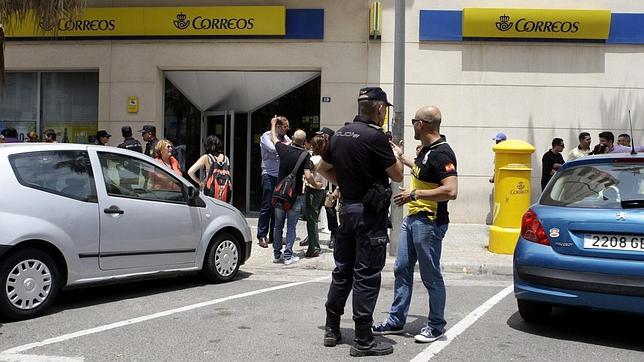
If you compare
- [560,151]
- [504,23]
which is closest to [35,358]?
[560,151]

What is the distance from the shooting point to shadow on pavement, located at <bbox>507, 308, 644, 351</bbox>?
5094mm

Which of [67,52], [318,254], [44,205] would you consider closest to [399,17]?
[318,254]

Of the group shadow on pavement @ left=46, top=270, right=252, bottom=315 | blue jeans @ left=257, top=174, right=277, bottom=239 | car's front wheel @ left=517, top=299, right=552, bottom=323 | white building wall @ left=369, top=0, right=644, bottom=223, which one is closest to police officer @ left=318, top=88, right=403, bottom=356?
car's front wheel @ left=517, top=299, right=552, bottom=323

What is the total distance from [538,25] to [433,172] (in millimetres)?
8935

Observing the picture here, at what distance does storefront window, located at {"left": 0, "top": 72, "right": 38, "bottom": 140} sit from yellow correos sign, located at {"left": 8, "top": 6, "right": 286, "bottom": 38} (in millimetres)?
1061

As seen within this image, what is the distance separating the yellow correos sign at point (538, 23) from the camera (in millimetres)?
12383

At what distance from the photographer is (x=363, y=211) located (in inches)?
179

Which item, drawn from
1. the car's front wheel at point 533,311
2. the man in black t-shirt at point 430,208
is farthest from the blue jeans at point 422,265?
the car's front wheel at point 533,311

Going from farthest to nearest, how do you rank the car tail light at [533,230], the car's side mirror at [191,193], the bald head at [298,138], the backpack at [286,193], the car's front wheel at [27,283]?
the bald head at [298,138] < the backpack at [286,193] < the car's side mirror at [191,193] < the car's front wheel at [27,283] < the car tail light at [533,230]

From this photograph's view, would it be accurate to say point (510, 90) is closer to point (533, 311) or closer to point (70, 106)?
point (533, 311)

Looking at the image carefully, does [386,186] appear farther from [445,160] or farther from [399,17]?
[399,17]

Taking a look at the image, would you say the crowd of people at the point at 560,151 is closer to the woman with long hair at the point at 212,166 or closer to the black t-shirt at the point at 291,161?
the black t-shirt at the point at 291,161

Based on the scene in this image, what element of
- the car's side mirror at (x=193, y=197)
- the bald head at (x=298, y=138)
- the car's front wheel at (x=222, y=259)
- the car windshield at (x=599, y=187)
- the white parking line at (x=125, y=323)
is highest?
the bald head at (x=298, y=138)

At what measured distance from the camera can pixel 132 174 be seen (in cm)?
644
